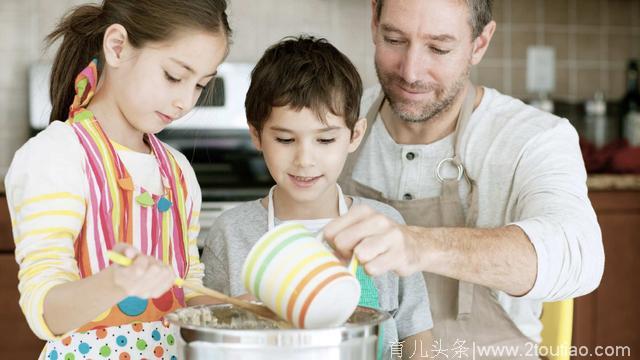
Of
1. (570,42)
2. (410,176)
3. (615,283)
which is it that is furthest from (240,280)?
(570,42)

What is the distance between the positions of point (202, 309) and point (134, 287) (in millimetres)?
105

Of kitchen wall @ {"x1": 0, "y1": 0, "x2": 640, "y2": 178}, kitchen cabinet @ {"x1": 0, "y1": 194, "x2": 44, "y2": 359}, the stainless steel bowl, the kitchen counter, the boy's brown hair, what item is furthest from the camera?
kitchen wall @ {"x1": 0, "y1": 0, "x2": 640, "y2": 178}

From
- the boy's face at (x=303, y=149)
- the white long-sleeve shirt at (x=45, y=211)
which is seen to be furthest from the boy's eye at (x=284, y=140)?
the white long-sleeve shirt at (x=45, y=211)

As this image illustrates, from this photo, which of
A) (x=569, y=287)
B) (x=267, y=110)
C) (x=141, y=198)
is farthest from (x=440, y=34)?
(x=141, y=198)

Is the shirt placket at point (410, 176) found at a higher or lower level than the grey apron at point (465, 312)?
higher

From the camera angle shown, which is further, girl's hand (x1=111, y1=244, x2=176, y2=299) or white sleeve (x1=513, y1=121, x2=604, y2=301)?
white sleeve (x1=513, y1=121, x2=604, y2=301)

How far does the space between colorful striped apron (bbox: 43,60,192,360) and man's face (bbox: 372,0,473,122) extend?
0.59 m

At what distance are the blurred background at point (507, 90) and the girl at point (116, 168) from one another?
1463 mm

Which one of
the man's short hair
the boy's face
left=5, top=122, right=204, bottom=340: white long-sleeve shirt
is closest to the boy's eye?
the boy's face

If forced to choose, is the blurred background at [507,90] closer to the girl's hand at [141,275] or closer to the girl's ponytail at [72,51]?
the girl's ponytail at [72,51]

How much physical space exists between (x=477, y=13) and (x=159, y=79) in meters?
0.74

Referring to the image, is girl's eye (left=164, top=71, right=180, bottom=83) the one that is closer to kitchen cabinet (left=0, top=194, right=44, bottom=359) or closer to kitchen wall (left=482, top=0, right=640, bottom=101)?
kitchen cabinet (left=0, top=194, right=44, bottom=359)

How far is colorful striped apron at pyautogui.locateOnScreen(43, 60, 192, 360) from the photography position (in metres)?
1.04

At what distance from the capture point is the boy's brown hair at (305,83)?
1.30 meters
